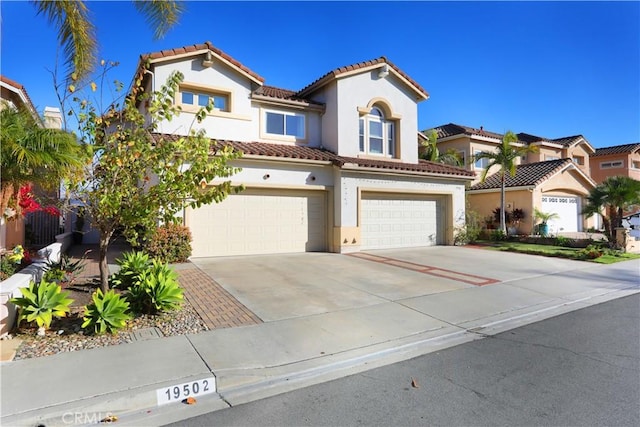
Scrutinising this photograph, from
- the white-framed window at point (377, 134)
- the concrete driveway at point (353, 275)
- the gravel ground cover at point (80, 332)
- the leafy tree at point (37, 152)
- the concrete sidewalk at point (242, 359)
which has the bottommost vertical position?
the concrete sidewalk at point (242, 359)

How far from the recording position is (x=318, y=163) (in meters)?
14.9

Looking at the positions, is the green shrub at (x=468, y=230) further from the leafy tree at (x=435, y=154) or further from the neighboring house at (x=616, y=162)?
the neighboring house at (x=616, y=162)

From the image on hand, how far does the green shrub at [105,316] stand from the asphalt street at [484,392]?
257cm

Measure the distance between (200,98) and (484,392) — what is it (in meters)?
13.7

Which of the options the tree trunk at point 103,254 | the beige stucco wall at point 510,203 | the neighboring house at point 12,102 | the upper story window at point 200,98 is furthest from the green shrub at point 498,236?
the neighboring house at point 12,102

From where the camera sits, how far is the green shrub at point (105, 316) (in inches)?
216

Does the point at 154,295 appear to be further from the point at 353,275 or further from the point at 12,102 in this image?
the point at 12,102

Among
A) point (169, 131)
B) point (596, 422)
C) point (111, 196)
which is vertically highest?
point (169, 131)

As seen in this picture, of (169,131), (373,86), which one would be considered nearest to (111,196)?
(169,131)

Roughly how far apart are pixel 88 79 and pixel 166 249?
5.05 metres

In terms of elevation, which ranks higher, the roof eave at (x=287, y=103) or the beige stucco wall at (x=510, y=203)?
the roof eave at (x=287, y=103)

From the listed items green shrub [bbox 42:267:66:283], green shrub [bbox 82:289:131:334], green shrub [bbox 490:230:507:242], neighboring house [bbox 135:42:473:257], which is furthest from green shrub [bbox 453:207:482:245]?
green shrub [bbox 82:289:131:334]

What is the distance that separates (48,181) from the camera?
7.22 metres

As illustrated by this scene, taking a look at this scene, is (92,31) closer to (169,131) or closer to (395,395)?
(169,131)
